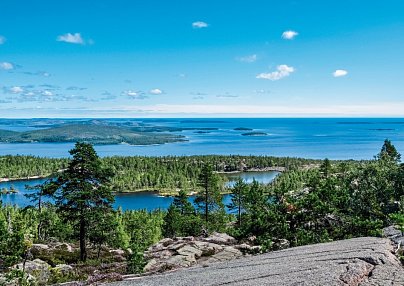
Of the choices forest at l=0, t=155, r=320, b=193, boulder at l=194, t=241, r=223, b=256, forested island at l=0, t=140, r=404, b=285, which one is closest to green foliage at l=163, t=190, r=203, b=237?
forested island at l=0, t=140, r=404, b=285

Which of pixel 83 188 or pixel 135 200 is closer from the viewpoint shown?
pixel 83 188

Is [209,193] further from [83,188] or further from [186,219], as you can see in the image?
[83,188]

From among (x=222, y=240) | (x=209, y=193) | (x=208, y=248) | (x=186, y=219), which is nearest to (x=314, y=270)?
(x=208, y=248)

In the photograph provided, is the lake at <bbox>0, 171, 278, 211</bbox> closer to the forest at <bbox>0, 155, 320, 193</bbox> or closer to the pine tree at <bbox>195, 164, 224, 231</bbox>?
the forest at <bbox>0, 155, 320, 193</bbox>

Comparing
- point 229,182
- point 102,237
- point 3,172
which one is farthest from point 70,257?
point 3,172

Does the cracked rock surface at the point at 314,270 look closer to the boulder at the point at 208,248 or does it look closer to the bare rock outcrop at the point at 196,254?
the bare rock outcrop at the point at 196,254

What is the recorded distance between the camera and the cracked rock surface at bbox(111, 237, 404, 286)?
1237 cm

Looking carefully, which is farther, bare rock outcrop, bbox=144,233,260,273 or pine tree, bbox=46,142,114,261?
pine tree, bbox=46,142,114,261

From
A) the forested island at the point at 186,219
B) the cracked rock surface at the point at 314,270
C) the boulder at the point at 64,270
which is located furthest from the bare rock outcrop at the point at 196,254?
the cracked rock surface at the point at 314,270

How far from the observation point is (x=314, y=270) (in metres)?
13.2

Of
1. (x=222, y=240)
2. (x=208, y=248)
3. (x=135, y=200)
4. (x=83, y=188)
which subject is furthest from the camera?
(x=135, y=200)

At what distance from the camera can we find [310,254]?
16.2 metres

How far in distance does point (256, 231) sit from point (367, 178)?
18816mm

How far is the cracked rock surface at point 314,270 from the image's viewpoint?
A: 487 inches
